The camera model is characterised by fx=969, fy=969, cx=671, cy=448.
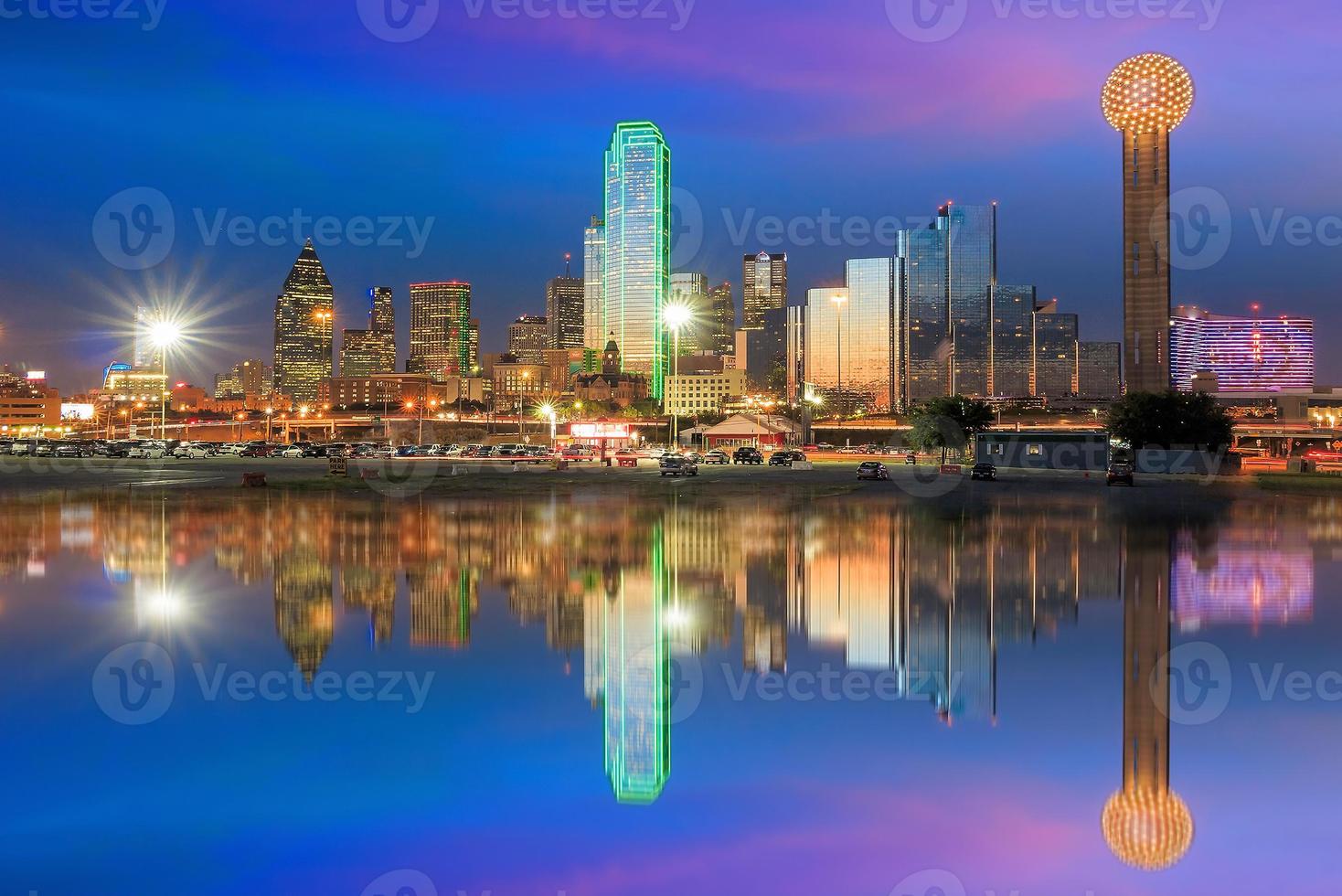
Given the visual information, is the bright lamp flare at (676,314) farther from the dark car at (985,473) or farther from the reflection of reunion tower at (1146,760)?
the reflection of reunion tower at (1146,760)

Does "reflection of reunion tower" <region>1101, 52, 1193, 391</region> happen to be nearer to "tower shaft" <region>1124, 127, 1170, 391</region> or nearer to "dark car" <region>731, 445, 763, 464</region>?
"tower shaft" <region>1124, 127, 1170, 391</region>

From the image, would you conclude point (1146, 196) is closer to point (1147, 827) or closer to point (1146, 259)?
point (1146, 259)

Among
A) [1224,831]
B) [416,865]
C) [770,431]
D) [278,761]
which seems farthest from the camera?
[770,431]

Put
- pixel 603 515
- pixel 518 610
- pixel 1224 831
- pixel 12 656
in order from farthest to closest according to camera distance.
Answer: pixel 603 515 → pixel 518 610 → pixel 12 656 → pixel 1224 831

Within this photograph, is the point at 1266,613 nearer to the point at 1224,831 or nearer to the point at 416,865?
the point at 1224,831

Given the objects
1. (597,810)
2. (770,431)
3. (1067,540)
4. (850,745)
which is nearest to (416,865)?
(597,810)

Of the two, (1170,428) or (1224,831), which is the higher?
(1170,428)

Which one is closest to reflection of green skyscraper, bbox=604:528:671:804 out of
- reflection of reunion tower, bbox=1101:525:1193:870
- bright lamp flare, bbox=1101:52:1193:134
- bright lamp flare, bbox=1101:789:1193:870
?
bright lamp flare, bbox=1101:789:1193:870

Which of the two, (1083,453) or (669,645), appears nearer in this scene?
(669,645)
